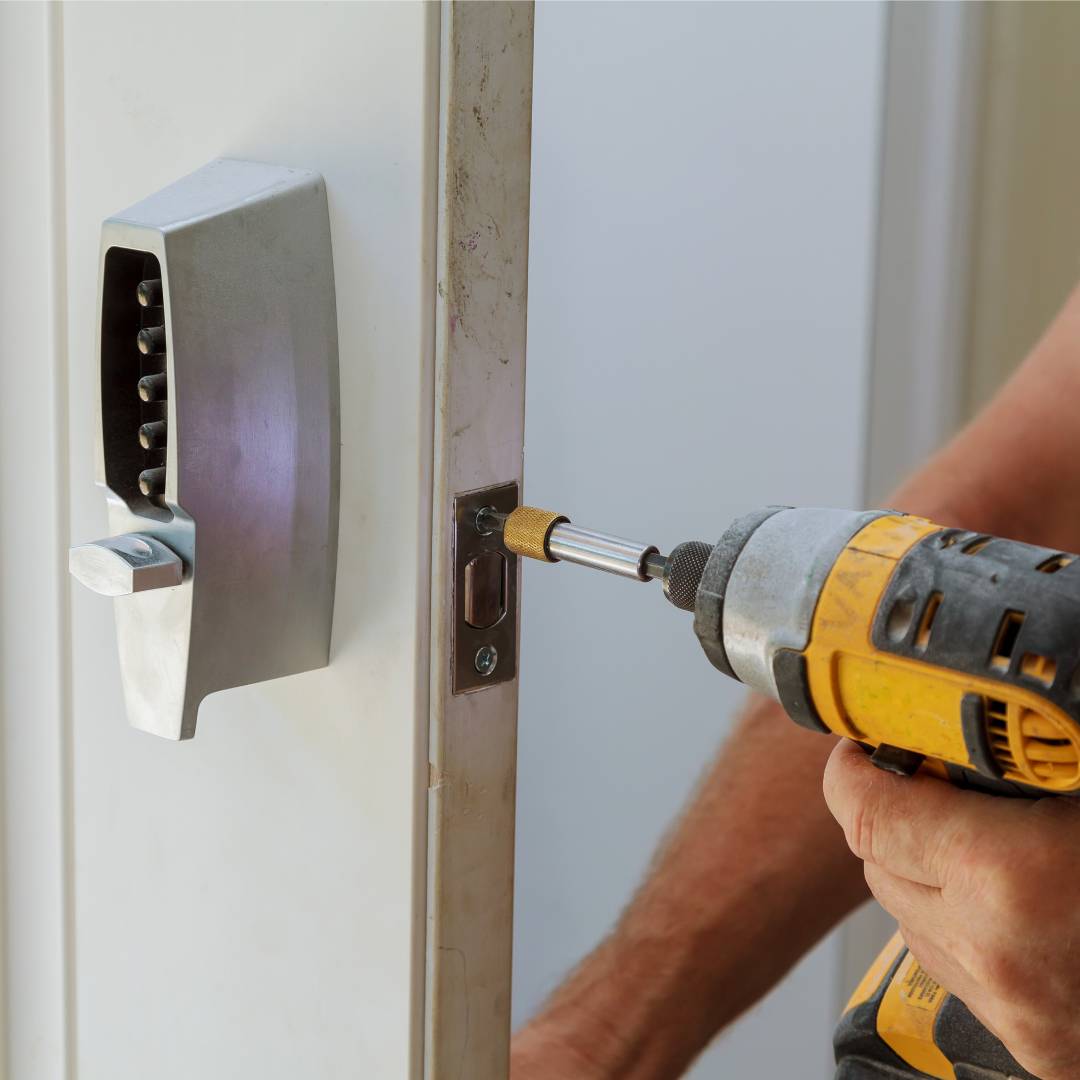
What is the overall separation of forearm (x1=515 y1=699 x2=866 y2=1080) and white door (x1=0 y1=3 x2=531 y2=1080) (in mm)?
294

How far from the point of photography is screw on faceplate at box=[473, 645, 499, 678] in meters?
0.46

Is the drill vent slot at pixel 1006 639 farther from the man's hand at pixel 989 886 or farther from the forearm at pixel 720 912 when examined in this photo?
the forearm at pixel 720 912

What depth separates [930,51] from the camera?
4.12 feet

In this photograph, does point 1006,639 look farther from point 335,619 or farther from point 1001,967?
point 335,619

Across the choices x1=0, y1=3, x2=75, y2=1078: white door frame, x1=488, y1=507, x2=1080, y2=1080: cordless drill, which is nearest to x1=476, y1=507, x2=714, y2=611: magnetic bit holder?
x1=488, y1=507, x2=1080, y2=1080: cordless drill

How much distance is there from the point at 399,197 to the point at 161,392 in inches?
4.5

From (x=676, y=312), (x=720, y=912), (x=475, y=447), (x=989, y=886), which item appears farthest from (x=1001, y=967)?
(x=676, y=312)

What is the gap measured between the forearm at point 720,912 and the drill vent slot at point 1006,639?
51 cm

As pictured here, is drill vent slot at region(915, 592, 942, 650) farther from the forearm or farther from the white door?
the forearm

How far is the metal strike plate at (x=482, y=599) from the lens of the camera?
1.48ft

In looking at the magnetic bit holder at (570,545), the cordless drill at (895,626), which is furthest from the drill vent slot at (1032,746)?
the magnetic bit holder at (570,545)

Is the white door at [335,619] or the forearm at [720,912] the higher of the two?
the white door at [335,619]

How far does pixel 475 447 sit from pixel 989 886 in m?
0.22

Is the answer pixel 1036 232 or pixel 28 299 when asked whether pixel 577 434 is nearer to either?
pixel 1036 232
